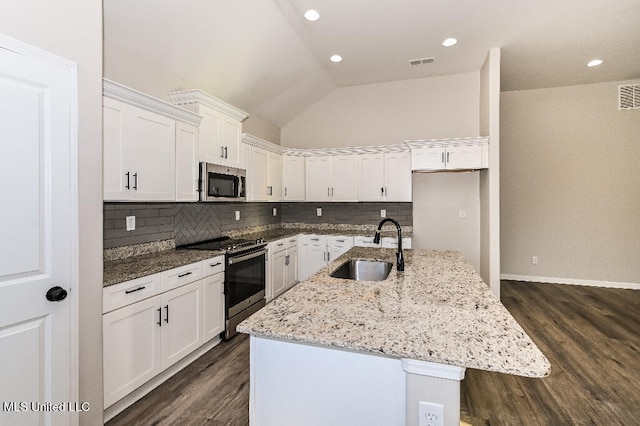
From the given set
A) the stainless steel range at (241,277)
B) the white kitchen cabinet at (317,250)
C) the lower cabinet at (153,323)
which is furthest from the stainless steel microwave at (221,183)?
the white kitchen cabinet at (317,250)

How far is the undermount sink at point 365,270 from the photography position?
2326mm

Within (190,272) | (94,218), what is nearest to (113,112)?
(94,218)

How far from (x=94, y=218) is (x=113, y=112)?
937 mm

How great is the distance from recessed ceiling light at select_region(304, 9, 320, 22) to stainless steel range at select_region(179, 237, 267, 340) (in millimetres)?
2490

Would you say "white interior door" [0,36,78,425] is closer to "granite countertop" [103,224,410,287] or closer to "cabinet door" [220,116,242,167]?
"granite countertop" [103,224,410,287]

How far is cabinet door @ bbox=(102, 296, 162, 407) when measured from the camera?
6.39 ft

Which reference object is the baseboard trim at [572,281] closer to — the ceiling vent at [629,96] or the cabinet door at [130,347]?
the ceiling vent at [629,96]

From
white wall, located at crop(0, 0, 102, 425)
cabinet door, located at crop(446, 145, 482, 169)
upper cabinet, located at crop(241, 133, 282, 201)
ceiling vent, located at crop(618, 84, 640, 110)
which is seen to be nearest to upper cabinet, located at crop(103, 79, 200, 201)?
white wall, located at crop(0, 0, 102, 425)

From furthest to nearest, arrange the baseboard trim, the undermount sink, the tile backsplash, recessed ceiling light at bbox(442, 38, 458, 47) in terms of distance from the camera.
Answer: the baseboard trim, recessed ceiling light at bbox(442, 38, 458, 47), the tile backsplash, the undermount sink

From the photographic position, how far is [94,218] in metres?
1.75

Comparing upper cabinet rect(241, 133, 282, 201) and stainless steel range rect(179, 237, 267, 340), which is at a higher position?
upper cabinet rect(241, 133, 282, 201)

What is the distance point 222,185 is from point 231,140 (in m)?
0.59

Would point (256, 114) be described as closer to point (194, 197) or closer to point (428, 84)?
point (194, 197)

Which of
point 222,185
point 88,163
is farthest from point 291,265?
point 88,163
